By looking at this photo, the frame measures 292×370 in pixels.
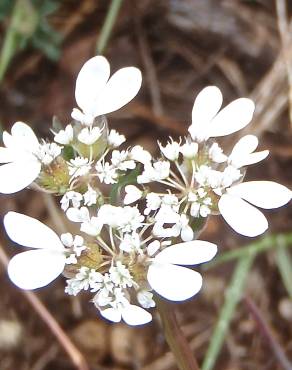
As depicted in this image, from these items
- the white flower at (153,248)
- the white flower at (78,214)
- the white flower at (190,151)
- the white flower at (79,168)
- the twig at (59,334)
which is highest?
the white flower at (79,168)

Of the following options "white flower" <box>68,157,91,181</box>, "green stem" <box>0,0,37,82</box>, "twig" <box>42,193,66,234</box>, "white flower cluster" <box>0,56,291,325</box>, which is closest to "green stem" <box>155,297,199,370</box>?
"white flower cluster" <box>0,56,291,325</box>

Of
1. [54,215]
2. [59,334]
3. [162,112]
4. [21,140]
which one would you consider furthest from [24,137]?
[162,112]

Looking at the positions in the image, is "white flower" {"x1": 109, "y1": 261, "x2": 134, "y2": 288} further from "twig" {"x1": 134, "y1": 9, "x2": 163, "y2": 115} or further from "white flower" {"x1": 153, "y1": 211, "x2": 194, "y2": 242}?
"twig" {"x1": 134, "y1": 9, "x2": 163, "y2": 115}

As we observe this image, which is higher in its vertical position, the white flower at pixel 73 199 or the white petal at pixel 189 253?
the white flower at pixel 73 199

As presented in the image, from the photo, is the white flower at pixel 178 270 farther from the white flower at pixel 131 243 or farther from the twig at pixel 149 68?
the twig at pixel 149 68

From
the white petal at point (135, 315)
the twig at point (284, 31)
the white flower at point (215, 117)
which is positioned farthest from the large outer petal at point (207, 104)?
the twig at point (284, 31)

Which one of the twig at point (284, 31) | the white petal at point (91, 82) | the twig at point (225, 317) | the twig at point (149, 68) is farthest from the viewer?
the twig at point (149, 68)

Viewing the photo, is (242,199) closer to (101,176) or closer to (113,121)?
(101,176)

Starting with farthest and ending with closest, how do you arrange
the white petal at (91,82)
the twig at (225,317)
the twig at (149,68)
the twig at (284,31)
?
the twig at (149,68)
the twig at (284,31)
the twig at (225,317)
the white petal at (91,82)

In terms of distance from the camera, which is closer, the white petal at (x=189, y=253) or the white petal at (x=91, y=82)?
the white petal at (x=189, y=253)
